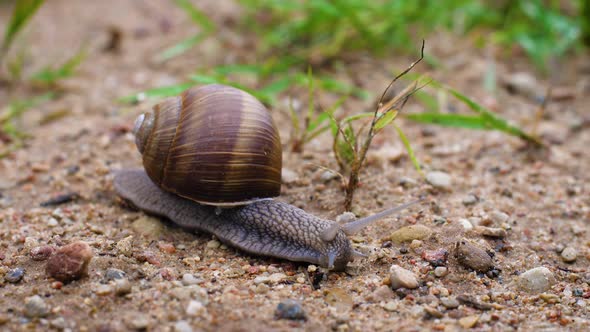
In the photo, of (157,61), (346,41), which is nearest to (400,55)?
(346,41)

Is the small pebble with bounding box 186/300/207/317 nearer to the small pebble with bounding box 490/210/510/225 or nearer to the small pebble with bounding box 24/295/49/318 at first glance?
the small pebble with bounding box 24/295/49/318

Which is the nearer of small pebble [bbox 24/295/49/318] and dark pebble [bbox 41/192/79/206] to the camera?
small pebble [bbox 24/295/49/318]

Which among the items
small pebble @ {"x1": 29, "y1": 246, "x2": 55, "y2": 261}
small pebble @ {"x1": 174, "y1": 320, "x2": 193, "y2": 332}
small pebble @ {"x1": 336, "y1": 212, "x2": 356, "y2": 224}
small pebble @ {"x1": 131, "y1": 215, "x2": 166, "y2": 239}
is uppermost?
small pebble @ {"x1": 336, "y1": 212, "x2": 356, "y2": 224}

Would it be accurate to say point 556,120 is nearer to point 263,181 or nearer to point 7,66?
point 263,181

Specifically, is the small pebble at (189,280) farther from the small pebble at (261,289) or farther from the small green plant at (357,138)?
the small green plant at (357,138)

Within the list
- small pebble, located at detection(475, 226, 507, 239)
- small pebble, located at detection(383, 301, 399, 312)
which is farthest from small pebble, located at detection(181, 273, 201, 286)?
small pebble, located at detection(475, 226, 507, 239)

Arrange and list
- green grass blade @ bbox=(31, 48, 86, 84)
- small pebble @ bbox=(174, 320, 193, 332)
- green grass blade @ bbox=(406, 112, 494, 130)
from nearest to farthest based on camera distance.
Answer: small pebble @ bbox=(174, 320, 193, 332)
green grass blade @ bbox=(406, 112, 494, 130)
green grass blade @ bbox=(31, 48, 86, 84)

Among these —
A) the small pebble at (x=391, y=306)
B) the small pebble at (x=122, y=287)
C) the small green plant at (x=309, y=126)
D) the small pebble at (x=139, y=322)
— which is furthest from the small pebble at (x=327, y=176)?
the small pebble at (x=139, y=322)
